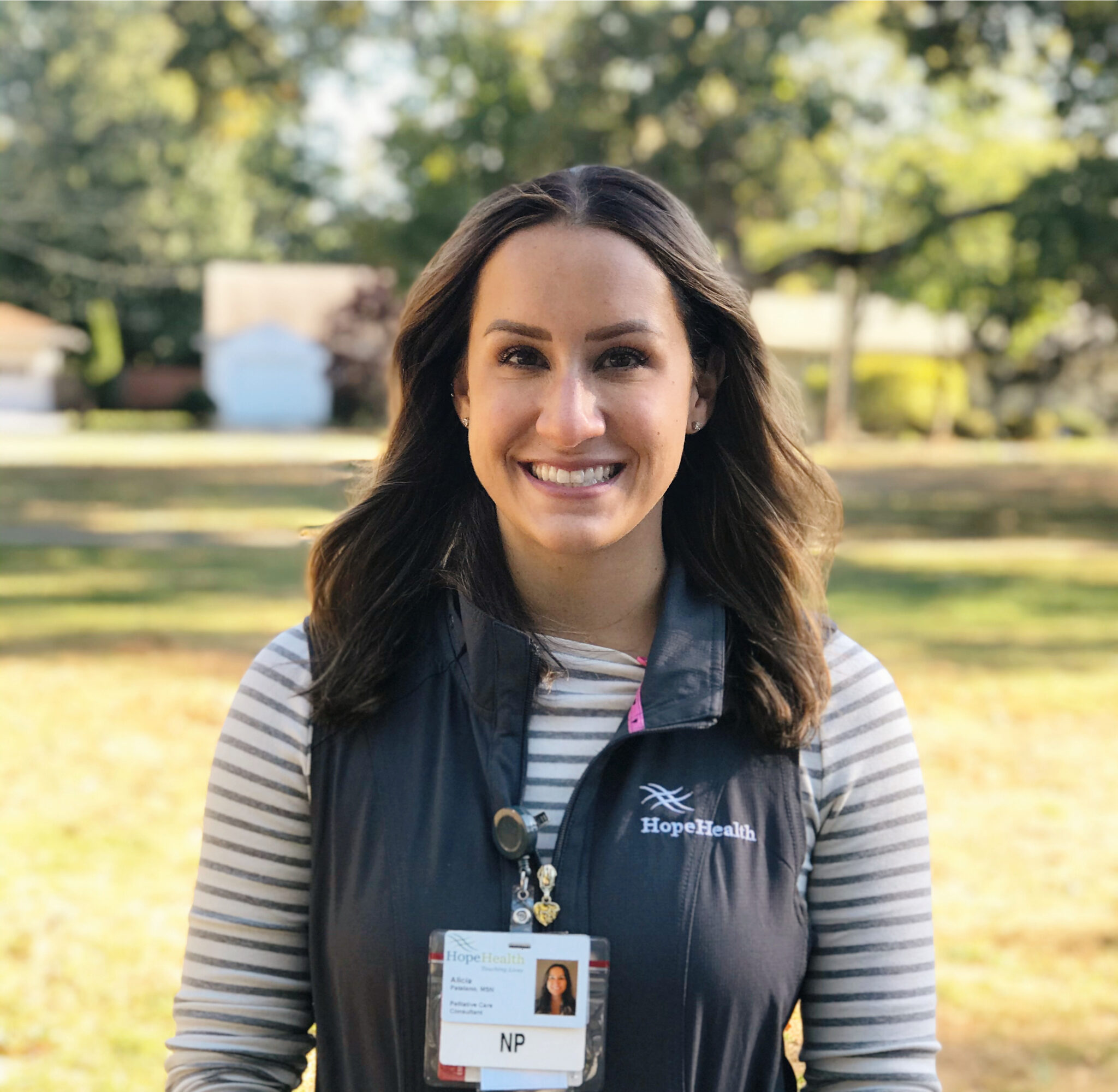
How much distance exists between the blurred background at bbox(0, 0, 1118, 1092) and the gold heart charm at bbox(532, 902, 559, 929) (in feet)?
3.12

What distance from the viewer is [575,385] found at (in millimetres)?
1976

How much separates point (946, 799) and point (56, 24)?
60.0 metres

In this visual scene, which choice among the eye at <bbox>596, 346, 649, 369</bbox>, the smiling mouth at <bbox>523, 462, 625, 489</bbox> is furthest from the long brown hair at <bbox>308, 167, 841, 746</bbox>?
the smiling mouth at <bbox>523, 462, 625, 489</bbox>

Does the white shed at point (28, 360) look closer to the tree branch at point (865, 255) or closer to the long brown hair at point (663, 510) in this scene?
the tree branch at point (865, 255)

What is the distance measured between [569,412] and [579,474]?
0.09 m

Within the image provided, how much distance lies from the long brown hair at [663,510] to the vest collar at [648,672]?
6cm

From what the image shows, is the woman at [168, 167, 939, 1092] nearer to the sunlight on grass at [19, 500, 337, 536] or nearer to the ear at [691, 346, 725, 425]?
the ear at [691, 346, 725, 425]

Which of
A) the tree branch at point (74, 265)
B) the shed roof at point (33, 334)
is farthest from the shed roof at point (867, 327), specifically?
the shed roof at point (33, 334)

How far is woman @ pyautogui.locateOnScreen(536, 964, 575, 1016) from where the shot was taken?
5.94ft

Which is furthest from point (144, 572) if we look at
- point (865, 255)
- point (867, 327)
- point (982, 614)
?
point (867, 327)

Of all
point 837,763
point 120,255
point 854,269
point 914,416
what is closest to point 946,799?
point 837,763

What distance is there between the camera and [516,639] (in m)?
1.96

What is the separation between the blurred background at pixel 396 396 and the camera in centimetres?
535

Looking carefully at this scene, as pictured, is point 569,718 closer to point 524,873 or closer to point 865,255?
point 524,873
